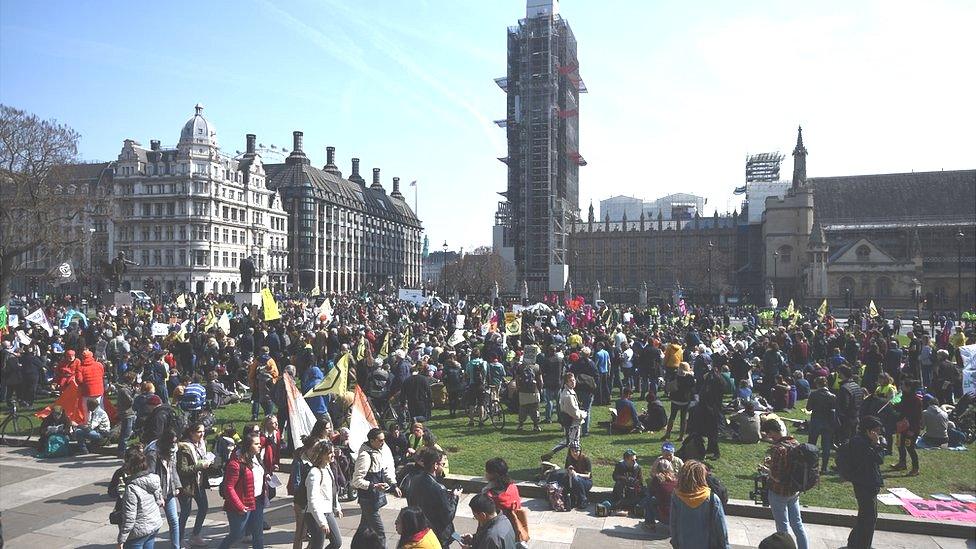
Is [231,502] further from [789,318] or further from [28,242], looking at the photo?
[28,242]

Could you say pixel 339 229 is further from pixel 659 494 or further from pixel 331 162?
pixel 659 494

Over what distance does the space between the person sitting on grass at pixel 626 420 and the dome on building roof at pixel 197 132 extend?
7583cm

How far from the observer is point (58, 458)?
12.8 m

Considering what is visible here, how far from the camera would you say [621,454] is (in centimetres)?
1259

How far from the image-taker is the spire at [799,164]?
299ft

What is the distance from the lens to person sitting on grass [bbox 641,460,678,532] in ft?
28.8

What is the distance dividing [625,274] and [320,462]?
106062mm

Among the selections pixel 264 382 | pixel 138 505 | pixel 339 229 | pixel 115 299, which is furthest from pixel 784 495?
pixel 339 229

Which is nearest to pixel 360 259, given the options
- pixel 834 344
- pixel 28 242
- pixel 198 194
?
pixel 198 194

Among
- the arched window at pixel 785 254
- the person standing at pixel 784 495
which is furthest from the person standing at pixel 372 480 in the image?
the arched window at pixel 785 254

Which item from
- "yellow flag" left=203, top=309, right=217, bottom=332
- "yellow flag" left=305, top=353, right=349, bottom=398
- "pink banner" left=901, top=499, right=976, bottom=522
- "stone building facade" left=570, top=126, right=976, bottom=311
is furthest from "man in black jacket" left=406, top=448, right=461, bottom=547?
"stone building facade" left=570, top=126, right=976, bottom=311

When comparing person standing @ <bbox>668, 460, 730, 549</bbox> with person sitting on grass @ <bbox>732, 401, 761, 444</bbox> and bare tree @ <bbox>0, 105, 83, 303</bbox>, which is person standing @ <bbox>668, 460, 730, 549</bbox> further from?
bare tree @ <bbox>0, 105, 83, 303</bbox>

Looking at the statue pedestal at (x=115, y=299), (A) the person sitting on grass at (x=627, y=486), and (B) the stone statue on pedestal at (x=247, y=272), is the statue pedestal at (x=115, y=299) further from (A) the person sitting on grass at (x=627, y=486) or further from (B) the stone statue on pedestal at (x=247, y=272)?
(A) the person sitting on grass at (x=627, y=486)

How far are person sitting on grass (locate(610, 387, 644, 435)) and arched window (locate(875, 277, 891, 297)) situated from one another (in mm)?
69303
